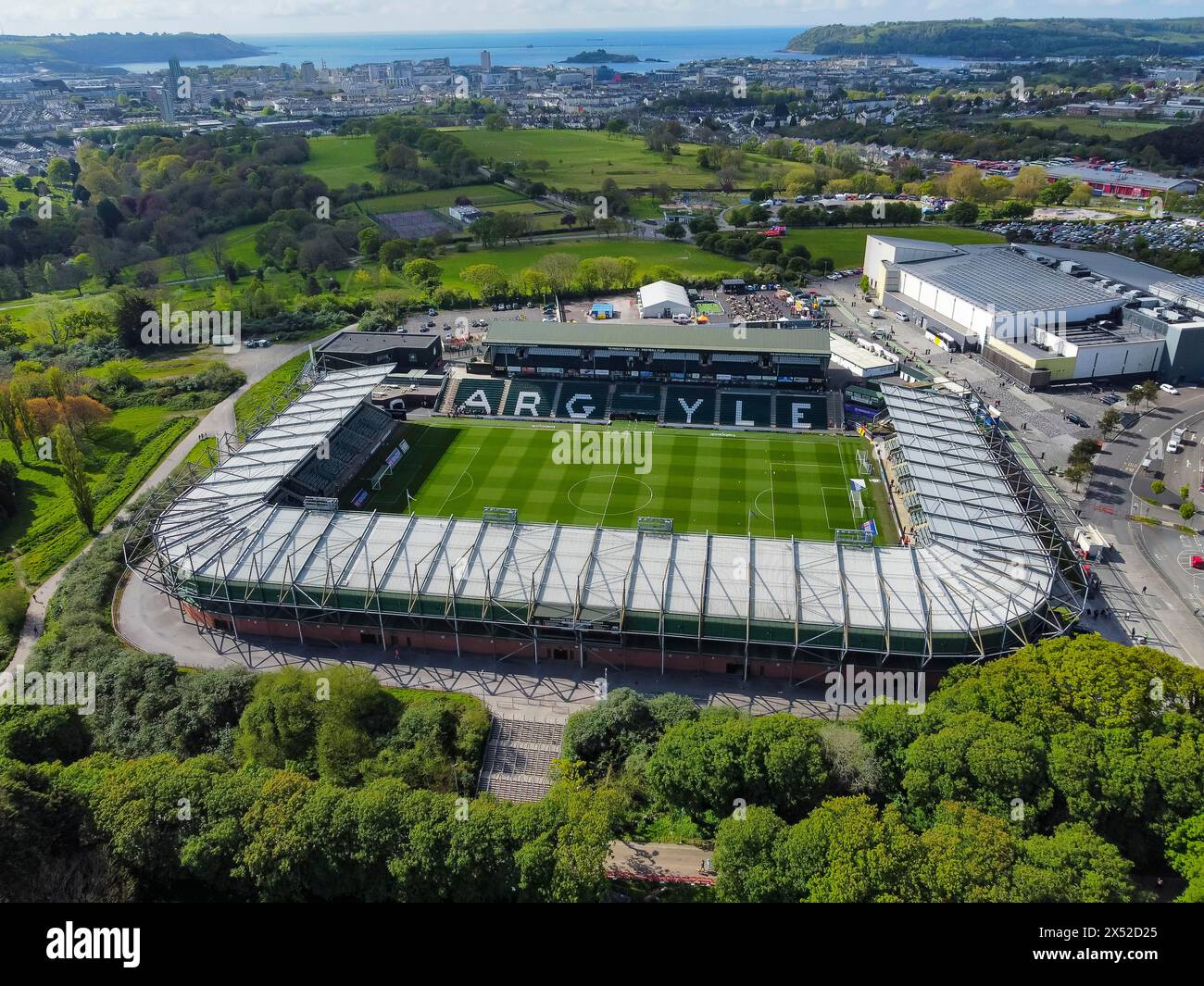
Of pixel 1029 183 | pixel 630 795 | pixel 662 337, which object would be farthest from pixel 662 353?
pixel 1029 183

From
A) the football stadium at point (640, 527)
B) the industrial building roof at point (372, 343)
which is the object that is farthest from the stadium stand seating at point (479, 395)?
the industrial building roof at point (372, 343)

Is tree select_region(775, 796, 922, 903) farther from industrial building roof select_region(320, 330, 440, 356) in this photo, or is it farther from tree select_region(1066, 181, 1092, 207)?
tree select_region(1066, 181, 1092, 207)

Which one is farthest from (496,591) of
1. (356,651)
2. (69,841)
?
(69,841)

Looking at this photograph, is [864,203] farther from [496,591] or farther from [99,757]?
[99,757]

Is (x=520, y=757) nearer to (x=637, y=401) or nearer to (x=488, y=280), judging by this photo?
(x=637, y=401)

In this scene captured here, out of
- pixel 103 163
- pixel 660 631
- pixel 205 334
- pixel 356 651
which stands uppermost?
pixel 103 163

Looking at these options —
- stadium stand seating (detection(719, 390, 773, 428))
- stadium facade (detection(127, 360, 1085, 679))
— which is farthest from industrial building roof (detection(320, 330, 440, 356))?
stadium stand seating (detection(719, 390, 773, 428))
